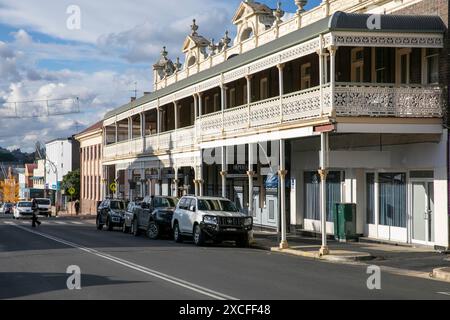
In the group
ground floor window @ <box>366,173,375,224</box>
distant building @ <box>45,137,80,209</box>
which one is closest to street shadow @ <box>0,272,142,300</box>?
ground floor window @ <box>366,173,375,224</box>

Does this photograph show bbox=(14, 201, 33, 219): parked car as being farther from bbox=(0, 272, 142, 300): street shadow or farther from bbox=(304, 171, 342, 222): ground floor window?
bbox=(0, 272, 142, 300): street shadow

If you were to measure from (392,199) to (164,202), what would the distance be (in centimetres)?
1041

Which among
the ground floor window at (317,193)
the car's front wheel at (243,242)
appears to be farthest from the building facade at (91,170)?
the car's front wheel at (243,242)

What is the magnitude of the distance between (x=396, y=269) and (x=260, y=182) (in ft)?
52.3

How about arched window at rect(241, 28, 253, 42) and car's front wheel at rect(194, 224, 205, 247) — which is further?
arched window at rect(241, 28, 253, 42)

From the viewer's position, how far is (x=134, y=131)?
5906cm

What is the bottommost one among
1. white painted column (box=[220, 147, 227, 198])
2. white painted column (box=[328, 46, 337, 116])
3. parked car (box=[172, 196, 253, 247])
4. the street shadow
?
the street shadow

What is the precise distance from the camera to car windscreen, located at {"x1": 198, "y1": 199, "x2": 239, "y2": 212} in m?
24.6

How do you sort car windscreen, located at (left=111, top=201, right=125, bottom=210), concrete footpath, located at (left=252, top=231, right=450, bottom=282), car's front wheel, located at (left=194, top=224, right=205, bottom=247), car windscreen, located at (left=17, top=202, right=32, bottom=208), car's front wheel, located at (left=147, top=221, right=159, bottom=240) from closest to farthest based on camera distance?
1. concrete footpath, located at (left=252, top=231, right=450, bottom=282)
2. car's front wheel, located at (left=194, top=224, right=205, bottom=247)
3. car's front wheel, located at (left=147, top=221, right=159, bottom=240)
4. car windscreen, located at (left=111, top=201, right=125, bottom=210)
5. car windscreen, located at (left=17, top=202, right=32, bottom=208)

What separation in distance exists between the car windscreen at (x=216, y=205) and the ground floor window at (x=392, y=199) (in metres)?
5.17

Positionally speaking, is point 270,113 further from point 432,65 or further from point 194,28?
point 194,28

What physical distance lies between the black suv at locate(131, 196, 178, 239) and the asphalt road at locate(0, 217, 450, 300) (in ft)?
19.3

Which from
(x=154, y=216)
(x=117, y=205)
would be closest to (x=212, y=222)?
(x=154, y=216)
